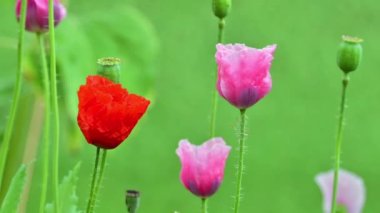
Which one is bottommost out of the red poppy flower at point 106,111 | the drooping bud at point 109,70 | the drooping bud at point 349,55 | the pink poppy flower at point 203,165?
the pink poppy flower at point 203,165

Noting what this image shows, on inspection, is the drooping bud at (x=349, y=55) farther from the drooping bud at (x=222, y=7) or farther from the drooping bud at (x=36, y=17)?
the drooping bud at (x=36, y=17)

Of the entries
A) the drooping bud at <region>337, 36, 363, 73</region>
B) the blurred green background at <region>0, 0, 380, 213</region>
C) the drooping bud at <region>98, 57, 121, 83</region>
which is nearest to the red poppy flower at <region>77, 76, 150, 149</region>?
the drooping bud at <region>98, 57, 121, 83</region>

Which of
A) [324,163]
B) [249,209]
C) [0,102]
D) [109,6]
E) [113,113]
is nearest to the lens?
[113,113]

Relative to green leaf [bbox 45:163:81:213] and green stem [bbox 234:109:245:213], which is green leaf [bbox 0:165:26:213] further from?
green stem [bbox 234:109:245:213]

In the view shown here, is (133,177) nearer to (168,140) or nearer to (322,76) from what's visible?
(168,140)

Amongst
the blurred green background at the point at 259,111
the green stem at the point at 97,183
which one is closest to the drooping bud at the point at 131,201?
the green stem at the point at 97,183

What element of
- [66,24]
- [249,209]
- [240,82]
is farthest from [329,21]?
[240,82]
